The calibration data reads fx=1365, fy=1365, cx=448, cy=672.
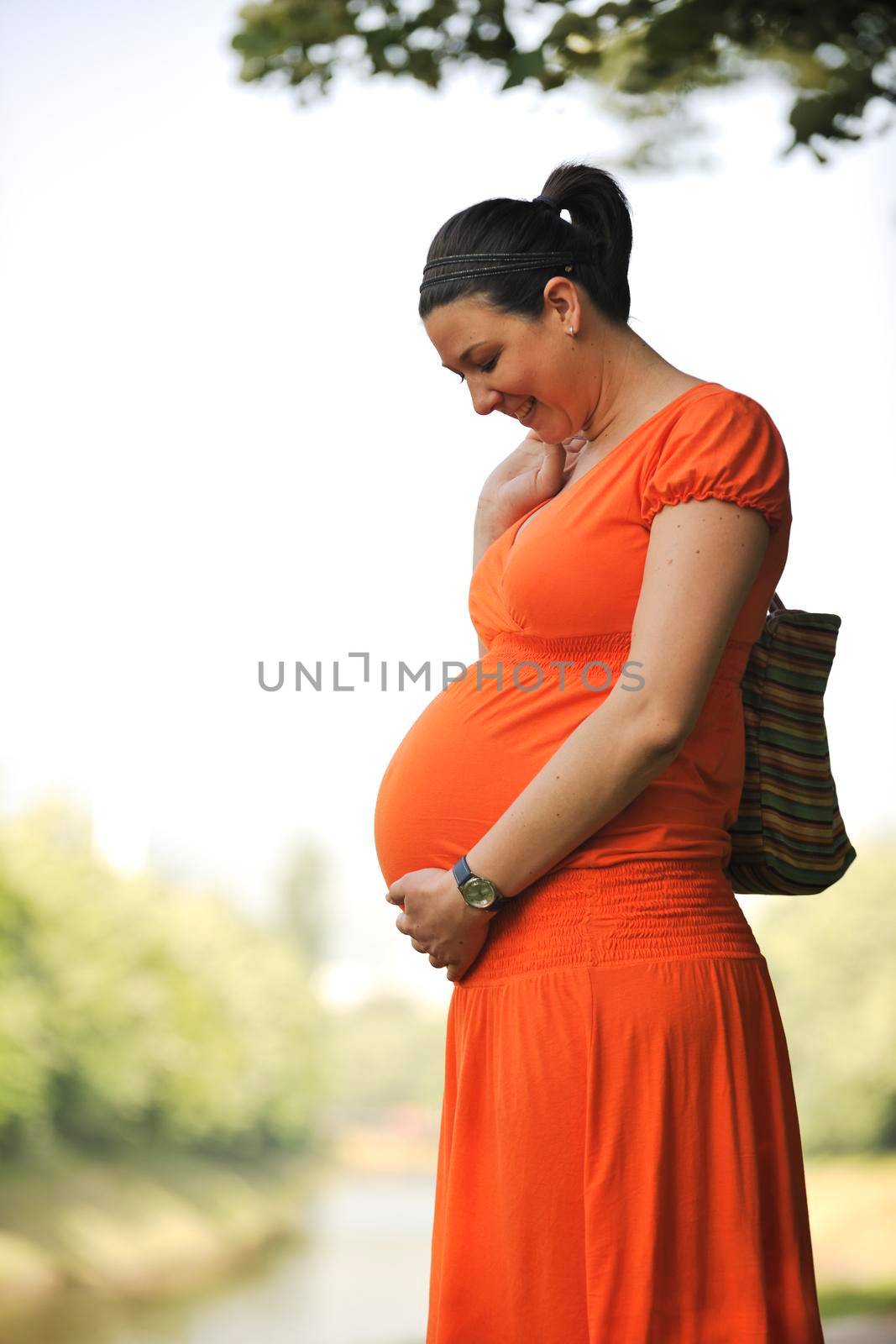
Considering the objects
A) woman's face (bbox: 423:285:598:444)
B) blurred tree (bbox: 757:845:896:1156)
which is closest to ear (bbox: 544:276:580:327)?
woman's face (bbox: 423:285:598:444)

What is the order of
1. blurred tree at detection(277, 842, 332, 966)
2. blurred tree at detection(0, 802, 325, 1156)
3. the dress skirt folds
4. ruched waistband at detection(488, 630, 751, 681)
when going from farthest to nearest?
1. blurred tree at detection(277, 842, 332, 966)
2. blurred tree at detection(0, 802, 325, 1156)
3. ruched waistband at detection(488, 630, 751, 681)
4. the dress skirt folds

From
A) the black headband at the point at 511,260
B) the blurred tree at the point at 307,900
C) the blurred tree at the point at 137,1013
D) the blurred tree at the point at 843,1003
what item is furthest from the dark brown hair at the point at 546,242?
the blurred tree at the point at 843,1003

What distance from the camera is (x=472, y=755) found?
3.94 feet

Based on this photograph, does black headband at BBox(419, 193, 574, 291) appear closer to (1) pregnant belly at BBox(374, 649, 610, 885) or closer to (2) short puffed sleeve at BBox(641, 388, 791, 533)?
(2) short puffed sleeve at BBox(641, 388, 791, 533)

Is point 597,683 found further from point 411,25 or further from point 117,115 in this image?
point 117,115

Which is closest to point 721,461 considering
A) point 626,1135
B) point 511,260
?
point 511,260

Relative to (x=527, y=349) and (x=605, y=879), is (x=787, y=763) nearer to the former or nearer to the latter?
(x=605, y=879)

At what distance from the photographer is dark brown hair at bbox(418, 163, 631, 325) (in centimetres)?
119

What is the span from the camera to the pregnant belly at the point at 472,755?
1.16m

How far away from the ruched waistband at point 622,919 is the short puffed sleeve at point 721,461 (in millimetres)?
285

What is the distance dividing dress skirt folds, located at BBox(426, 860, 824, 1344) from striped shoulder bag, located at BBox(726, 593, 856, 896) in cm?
13

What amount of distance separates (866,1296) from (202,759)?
101 inches

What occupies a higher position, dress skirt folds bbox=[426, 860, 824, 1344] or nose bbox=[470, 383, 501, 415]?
nose bbox=[470, 383, 501, 415]

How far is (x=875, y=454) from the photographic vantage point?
164 inches
